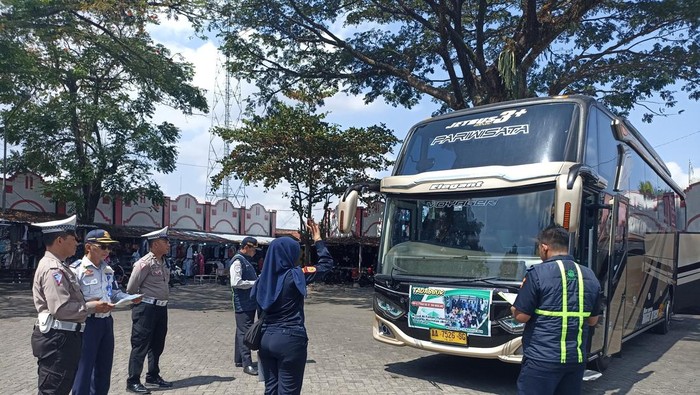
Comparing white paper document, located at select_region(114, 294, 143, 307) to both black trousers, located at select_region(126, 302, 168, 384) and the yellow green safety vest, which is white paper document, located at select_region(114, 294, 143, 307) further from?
the yellow green safety vest

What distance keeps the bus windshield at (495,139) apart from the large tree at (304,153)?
15.4 m

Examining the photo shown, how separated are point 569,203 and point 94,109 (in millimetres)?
19248

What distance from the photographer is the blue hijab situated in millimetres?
4488

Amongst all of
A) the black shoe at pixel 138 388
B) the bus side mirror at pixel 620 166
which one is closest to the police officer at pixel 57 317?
the black shoe at pixel 138 388

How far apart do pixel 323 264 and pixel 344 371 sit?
393cm

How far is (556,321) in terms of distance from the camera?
442cm

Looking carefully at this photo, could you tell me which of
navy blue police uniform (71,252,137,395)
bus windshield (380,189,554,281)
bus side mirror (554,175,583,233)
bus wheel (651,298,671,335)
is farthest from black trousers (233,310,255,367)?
bus wheel (651,298,671,335)

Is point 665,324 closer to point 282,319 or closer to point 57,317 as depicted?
point 282,319

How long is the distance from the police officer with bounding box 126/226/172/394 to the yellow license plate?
10.5ft

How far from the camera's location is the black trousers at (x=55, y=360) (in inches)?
182

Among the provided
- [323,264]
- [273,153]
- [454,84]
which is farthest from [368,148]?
[323,264]

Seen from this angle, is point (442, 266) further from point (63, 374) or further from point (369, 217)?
point (369, 217)

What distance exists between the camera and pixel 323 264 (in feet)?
15.8

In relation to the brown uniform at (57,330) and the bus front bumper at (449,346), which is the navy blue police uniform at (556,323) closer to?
the bus front bumper at (449,346)
